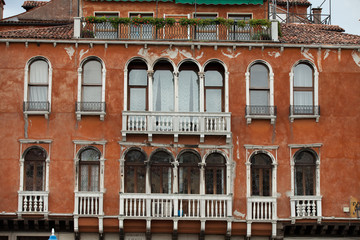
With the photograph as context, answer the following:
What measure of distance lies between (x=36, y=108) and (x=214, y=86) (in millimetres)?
7993

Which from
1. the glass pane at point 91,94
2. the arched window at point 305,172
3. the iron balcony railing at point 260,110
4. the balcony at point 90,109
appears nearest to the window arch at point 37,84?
the balcony at point 90,109

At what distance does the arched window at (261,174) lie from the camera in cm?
2867

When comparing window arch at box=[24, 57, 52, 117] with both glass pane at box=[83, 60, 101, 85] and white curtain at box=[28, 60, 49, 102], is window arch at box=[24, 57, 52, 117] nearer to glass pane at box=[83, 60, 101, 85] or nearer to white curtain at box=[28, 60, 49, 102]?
white curtain at box=[28, 60, 49, 102]

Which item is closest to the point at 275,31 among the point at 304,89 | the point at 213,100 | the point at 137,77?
the point at 304,89

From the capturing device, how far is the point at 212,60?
2911 cm

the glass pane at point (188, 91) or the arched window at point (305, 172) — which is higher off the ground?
the glass pane at point (188, 91)

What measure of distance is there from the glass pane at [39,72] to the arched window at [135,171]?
5.09 m

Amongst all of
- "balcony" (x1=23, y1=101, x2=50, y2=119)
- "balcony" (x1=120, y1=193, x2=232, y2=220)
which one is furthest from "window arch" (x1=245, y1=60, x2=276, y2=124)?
"balcony" (x1=23, y1=101, x2=50, y2=119)

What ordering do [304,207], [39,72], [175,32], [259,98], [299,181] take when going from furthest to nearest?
[175,32] → [259,98] → [39,72] → [299,181] → [304,207]

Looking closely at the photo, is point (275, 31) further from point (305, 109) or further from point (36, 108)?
point (36, 108)

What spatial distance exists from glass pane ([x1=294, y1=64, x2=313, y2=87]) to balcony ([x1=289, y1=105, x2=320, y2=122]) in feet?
3.59

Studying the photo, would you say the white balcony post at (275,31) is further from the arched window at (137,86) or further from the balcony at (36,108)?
the balcony at (36,108)

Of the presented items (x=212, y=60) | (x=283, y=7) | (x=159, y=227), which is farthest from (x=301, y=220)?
(x=283, y=7)

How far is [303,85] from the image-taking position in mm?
29312
